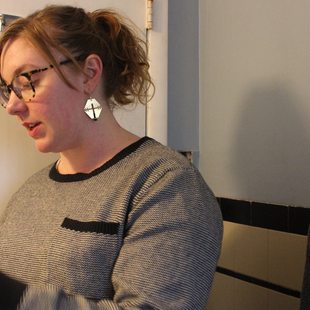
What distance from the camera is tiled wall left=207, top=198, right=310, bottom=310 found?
3.28 feet

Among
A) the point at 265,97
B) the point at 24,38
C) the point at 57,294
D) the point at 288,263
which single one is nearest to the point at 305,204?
the point at 288,263

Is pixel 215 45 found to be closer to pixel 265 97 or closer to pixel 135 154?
pixel 265 97

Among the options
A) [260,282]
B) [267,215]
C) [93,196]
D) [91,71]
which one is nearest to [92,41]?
[91,71]

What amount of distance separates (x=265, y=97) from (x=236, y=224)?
367mm

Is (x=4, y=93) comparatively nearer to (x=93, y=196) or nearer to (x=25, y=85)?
(x=25, y=85)

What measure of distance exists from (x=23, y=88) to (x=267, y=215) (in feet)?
2.23

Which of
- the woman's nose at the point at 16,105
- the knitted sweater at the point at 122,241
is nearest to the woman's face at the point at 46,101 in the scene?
the woman's nose at the point at 16,105

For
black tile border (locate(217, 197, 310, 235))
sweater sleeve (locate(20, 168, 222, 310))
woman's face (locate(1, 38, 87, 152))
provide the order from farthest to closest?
black tile border (locate(217, 197, 310, 235)) → woman's face (locate(1, 38, 87, 152)) → sweater sleeve (locate(20, 168, 222, 310))

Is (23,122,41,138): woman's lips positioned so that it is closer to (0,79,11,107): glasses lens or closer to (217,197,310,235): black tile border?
(0,79,11,107): glasses lens

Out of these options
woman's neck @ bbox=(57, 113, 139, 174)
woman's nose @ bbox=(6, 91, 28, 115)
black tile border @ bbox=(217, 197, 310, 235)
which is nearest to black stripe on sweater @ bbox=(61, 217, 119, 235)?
woman's neck @ bbox=(57, 113, 139, 174)

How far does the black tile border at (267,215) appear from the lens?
99 centimetres

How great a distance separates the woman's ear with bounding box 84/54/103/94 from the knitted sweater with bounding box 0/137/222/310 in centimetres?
15

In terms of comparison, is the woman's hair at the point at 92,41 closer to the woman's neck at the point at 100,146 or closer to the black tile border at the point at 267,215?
the woman's neck at the point at 100,146

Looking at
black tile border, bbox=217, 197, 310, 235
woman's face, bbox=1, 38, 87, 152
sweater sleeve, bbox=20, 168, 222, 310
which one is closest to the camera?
sweater sleeve, bbox=20, 168, 222, 310
